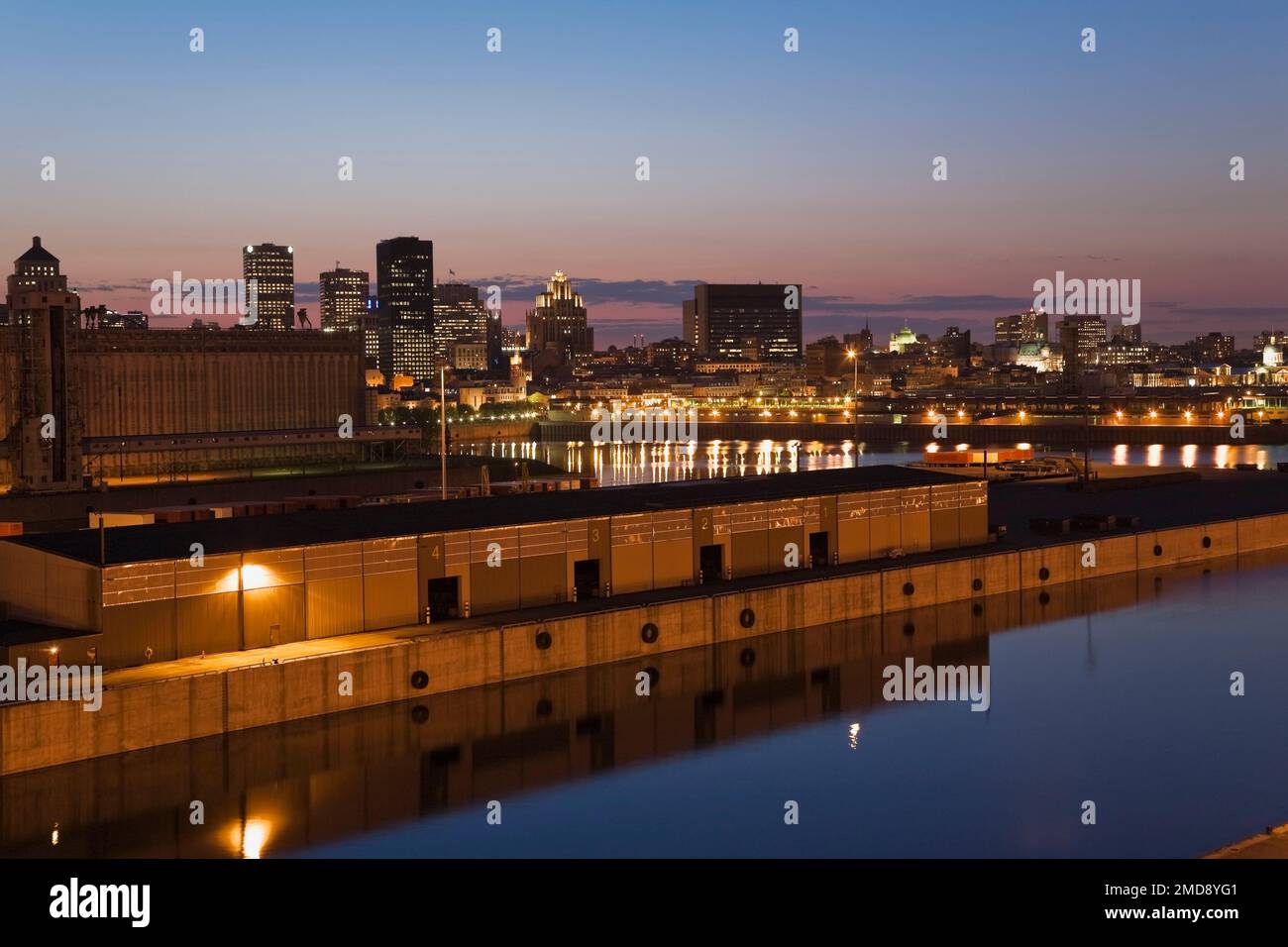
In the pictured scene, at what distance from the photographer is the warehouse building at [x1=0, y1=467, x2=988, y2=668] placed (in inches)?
1184

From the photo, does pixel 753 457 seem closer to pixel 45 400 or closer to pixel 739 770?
pixel 45 400

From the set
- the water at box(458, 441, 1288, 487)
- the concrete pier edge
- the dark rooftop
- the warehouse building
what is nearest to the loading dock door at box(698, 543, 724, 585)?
the warehouse building

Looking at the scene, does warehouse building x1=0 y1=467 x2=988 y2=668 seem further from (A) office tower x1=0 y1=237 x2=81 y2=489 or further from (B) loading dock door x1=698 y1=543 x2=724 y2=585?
(A) office tower x1=0 y1=237 x2=81 y2=489

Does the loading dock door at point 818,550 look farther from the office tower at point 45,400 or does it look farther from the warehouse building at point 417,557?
the office tower at point 45,400

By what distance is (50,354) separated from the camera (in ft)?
227

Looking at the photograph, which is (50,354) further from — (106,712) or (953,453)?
(953,453)

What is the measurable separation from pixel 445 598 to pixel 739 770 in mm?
9288

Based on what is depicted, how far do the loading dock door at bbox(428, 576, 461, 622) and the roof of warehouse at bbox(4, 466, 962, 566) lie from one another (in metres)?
1.29

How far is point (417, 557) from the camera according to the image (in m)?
34.8

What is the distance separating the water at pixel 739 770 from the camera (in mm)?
25656

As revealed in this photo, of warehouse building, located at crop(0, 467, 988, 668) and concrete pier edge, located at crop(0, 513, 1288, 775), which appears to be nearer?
concrete pier edge, located at crop(0, 513, 1288, 775)

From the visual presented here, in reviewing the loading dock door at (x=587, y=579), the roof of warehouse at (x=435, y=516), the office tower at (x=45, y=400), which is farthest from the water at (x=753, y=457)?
the loading dock door at (x=587, y=579)

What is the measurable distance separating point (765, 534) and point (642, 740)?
39.3 feet
